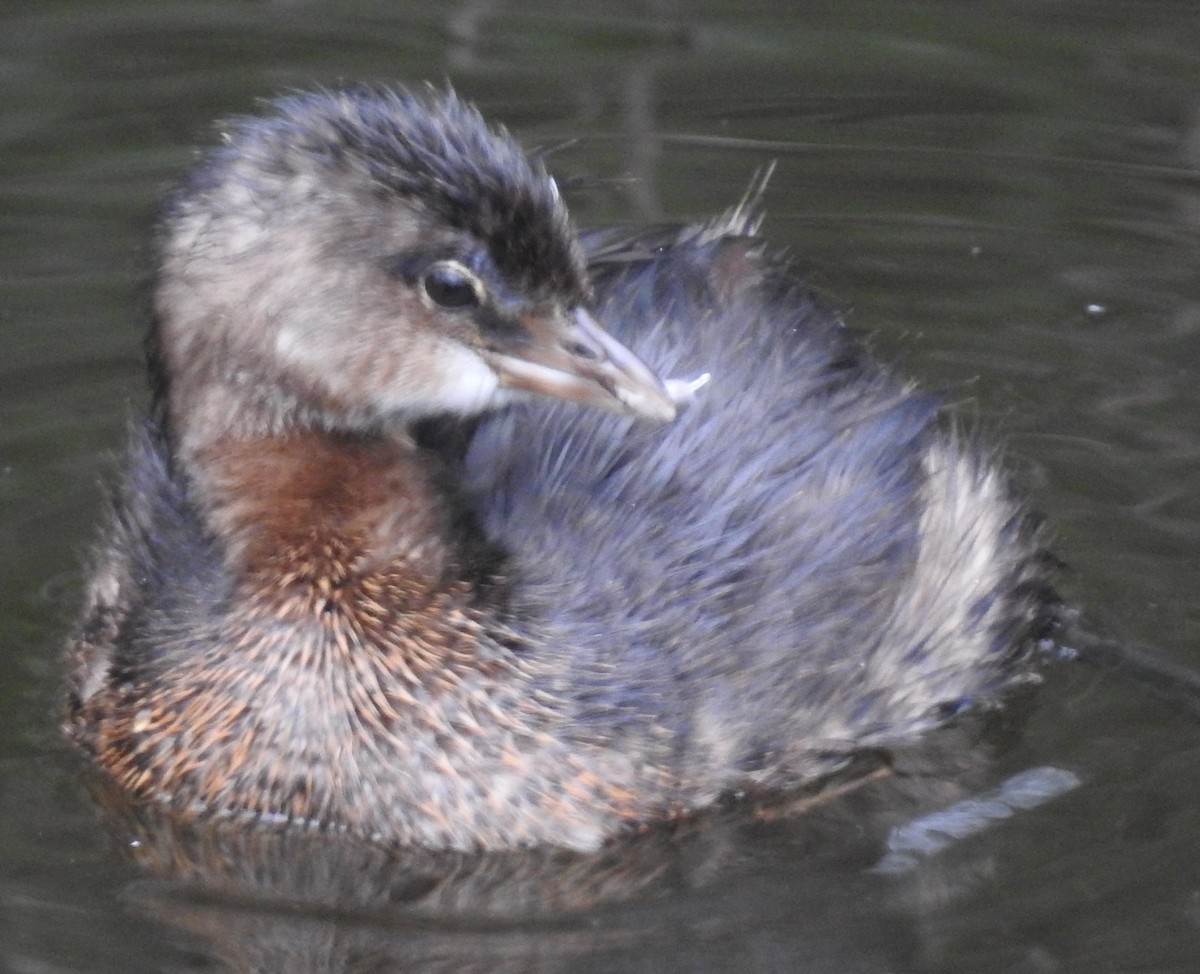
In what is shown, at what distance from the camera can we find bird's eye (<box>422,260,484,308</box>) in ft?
16.1

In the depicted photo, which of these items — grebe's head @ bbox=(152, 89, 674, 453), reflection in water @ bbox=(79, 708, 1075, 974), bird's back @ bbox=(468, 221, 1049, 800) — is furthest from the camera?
bird's back @ bbox=(468, 221, 1049, 800)

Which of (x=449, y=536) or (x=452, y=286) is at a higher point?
(x=452, y=286)

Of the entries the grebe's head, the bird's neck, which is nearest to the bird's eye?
the grebe's head

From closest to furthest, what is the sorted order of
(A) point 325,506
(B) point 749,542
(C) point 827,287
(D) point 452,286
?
(D) point 452,286 < (A) point 325,506 < (B) point 749,542 < (C) point 827,287

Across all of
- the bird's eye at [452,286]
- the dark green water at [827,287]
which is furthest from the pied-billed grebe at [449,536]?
the dark green water at [827,287]

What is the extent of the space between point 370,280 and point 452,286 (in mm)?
164

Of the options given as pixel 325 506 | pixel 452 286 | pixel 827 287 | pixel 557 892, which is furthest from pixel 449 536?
pixel 827 287

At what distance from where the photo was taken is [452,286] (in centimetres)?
494

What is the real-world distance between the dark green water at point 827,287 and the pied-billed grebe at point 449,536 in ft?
0.64

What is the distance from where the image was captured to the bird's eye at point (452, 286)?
4922 mm

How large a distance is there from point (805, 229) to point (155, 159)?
2104 mm

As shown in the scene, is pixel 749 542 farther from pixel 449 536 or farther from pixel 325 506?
pixel 325 506

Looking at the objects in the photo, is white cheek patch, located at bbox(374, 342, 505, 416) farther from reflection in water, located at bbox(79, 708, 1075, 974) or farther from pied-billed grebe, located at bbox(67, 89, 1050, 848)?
→ reflection in water, located at bbox(79, 708, 1075, 974)

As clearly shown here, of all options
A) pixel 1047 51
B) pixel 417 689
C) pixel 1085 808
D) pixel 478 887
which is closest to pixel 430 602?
pixel 417 689
